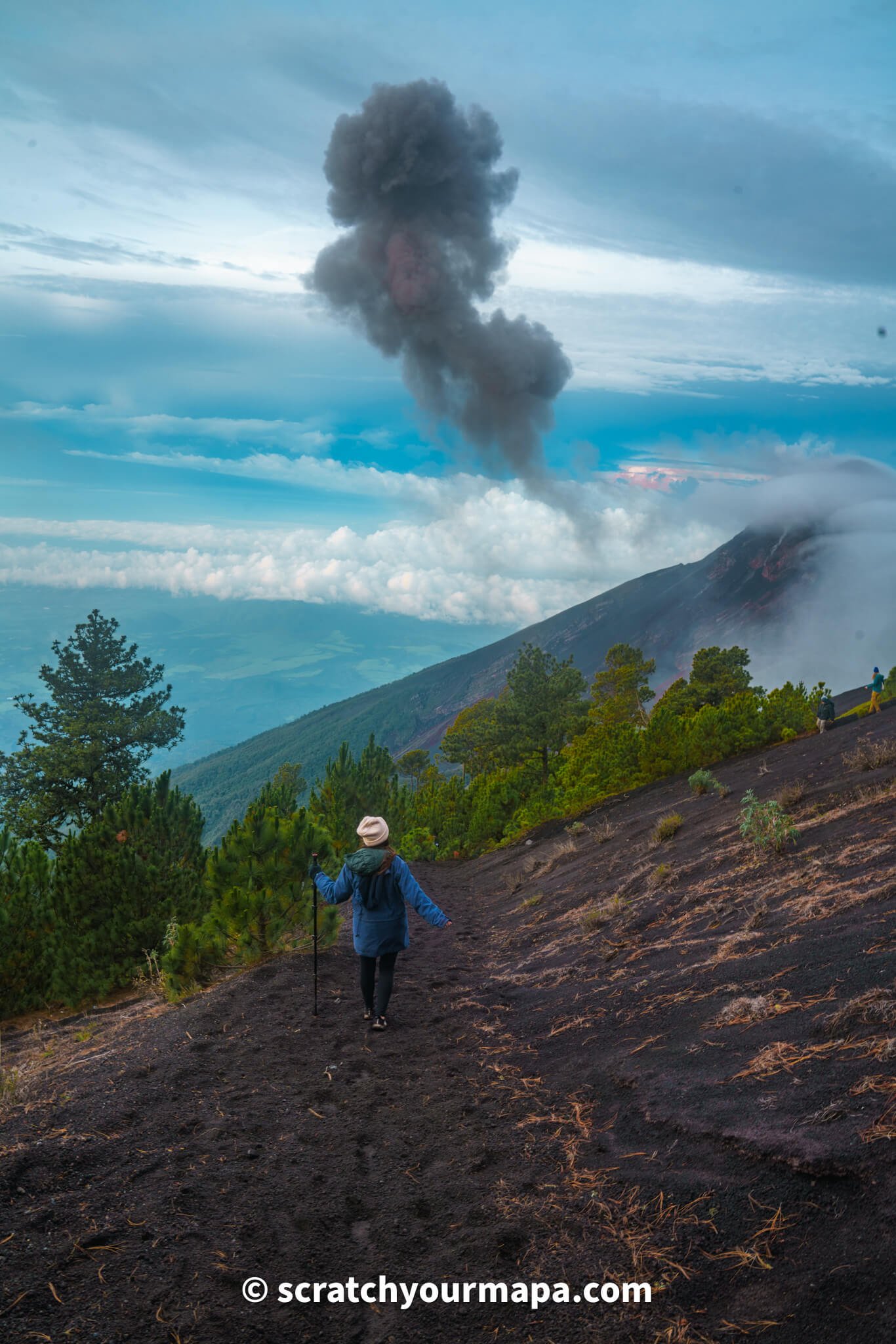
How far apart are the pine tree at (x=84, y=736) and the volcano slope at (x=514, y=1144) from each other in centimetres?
2296

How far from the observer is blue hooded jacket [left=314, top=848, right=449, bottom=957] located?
6188mm

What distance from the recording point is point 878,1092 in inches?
138

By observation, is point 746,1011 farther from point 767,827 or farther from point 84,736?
point 84,736

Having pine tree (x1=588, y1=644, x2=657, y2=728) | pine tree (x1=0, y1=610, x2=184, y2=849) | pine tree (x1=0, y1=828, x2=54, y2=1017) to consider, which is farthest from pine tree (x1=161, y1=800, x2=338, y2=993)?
pine tree (x1=588, y1=644, x2=657, y2=728)

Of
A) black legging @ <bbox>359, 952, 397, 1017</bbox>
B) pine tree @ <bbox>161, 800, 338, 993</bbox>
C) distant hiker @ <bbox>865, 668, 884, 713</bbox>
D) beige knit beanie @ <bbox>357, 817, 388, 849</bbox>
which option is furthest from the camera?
distant hiker @ <bbox>865, 668, 884, 713</bbox>

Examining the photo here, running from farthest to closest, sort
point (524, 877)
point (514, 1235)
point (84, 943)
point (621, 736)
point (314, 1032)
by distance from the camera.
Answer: point (621, 736) → point (524, 877) → point (84, 943) → point (314, 1032) → point (514, 1235)

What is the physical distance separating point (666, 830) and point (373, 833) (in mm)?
8041

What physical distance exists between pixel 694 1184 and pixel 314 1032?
388 centimetres

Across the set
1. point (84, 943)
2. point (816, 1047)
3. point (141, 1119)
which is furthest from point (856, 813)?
point (84, 943)

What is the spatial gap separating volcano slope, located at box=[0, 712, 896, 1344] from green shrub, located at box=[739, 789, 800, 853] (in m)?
0.71

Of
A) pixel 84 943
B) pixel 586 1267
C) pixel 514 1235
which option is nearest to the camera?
pixel 586 1267

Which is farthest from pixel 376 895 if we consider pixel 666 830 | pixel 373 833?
pixel 666 830

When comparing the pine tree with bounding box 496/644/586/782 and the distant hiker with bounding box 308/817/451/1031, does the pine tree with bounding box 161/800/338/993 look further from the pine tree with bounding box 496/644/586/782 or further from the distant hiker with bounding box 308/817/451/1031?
the pine tree with bounding box 496/644/586/782

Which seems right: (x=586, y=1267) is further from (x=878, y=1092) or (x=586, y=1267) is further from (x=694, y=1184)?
(x=878, y=1092)
